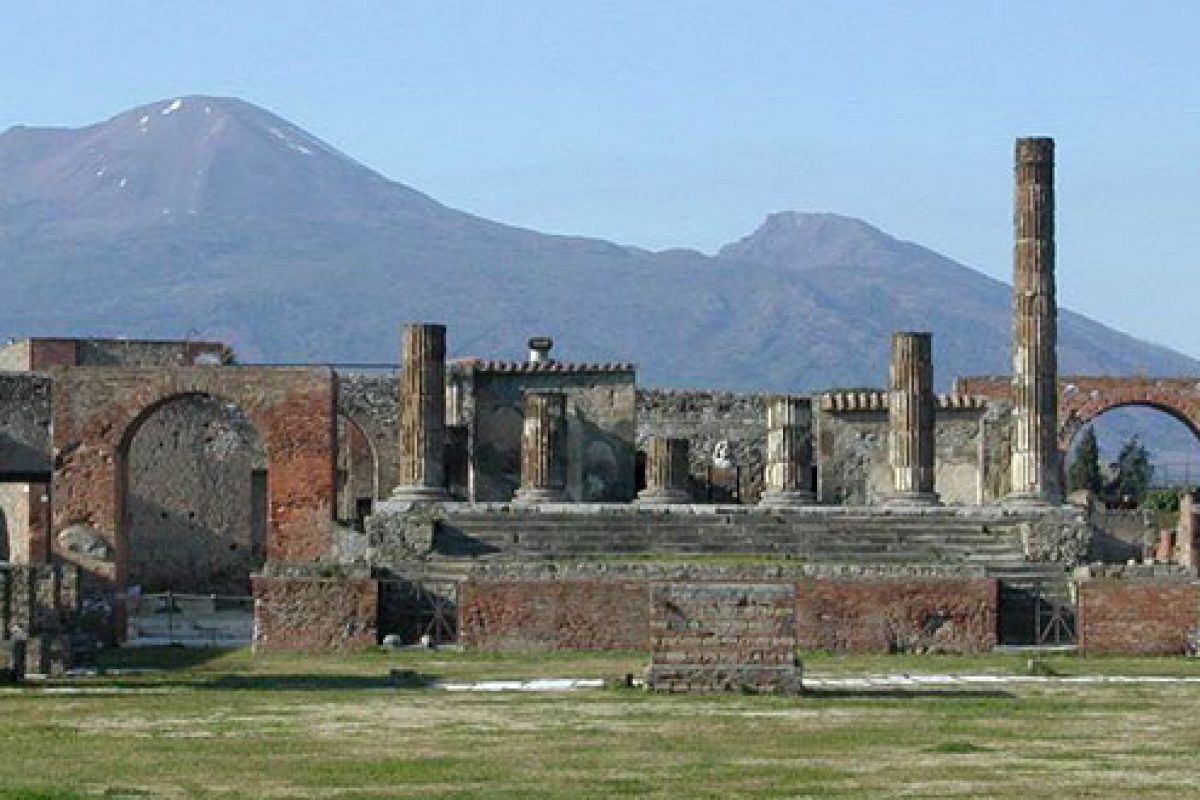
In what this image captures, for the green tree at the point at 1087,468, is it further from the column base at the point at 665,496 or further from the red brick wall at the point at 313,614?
the red brick wall at the point at 313,614

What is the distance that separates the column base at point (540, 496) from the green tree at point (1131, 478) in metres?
35.9

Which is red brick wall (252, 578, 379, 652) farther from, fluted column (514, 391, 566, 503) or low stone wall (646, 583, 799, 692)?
low stone wall (646, 583, 799, 692)

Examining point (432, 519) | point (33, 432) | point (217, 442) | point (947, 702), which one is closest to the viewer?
point (947, 702)

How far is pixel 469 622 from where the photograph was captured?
40.4 m

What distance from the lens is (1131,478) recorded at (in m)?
106

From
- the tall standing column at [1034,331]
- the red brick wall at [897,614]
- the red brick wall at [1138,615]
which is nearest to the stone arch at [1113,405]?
the tall standing column at [1034,331]

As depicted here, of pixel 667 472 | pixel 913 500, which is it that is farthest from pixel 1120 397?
pixel 913 500

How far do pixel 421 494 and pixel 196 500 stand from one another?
16.7 m

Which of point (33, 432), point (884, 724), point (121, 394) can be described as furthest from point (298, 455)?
point (884, 724)

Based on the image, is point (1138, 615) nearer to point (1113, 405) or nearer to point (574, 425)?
point (574, 425)

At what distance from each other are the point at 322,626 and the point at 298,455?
1032 cm

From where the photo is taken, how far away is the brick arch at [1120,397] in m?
81.5

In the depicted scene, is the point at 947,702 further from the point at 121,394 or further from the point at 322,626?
the point at 121,394

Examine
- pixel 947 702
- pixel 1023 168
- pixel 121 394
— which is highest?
pixel 1023 168
